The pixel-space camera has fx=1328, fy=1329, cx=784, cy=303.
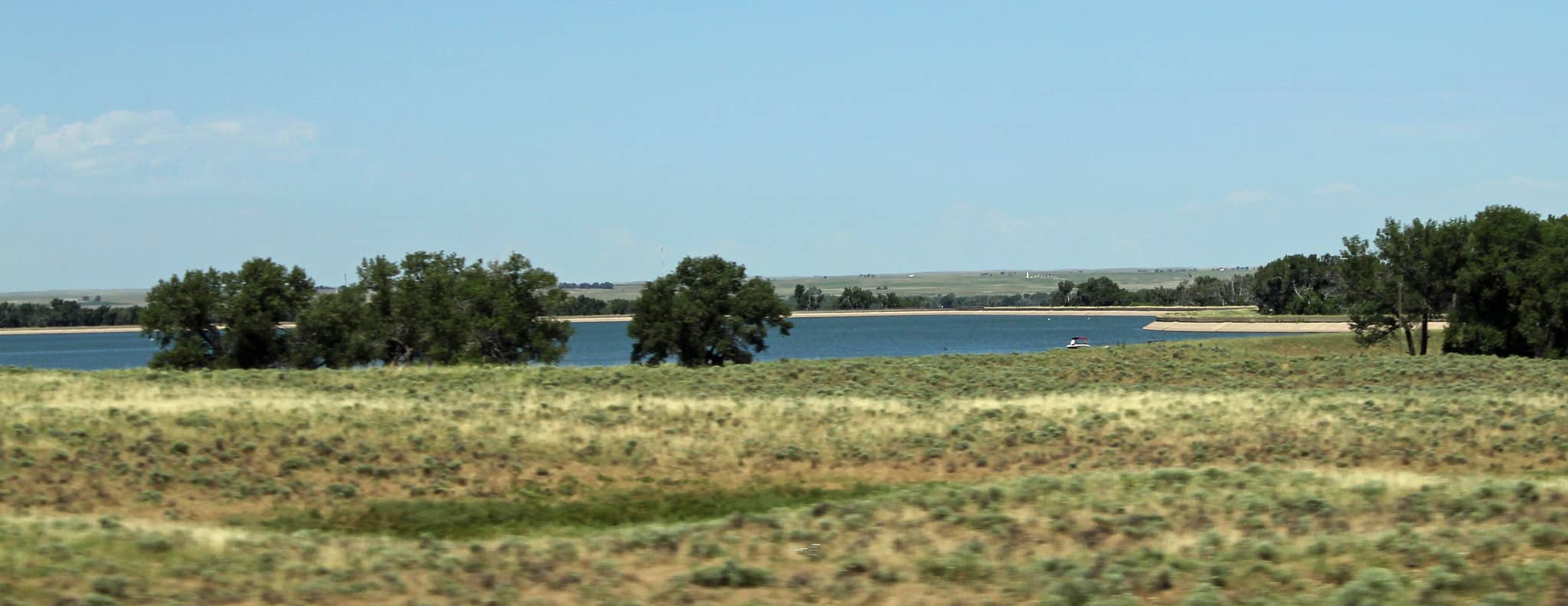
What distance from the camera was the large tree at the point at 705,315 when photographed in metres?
65.0

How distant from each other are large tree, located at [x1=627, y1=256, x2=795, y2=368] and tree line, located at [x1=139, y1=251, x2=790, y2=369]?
0.05 metres

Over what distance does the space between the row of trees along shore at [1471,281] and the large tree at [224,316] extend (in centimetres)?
5832

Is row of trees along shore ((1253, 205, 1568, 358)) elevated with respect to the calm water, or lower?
elevated

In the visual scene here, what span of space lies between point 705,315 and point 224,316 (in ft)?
80.0

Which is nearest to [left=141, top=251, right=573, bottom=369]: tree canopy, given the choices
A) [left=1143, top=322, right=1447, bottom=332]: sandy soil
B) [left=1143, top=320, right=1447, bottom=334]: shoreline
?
[left=1143, top=320, right=1447, bottom=334]: shoreline

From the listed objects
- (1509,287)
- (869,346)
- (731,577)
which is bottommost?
(869,346)

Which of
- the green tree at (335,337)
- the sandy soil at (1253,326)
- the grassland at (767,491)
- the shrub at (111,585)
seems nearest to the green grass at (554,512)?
the grassland at (767,491)

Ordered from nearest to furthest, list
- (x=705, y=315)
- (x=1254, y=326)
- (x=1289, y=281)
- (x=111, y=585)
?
(x=111, y=585)
(x=705, y=315)
(x=1254, y=326)
(x=1289, y=281)

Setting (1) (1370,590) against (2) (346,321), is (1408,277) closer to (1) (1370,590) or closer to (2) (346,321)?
(2) (346,321)

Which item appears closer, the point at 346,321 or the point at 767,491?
the point at 767,491

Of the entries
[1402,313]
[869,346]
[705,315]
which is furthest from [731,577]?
[869,346]

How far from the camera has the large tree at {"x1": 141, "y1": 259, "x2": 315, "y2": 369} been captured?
66000 millimetres

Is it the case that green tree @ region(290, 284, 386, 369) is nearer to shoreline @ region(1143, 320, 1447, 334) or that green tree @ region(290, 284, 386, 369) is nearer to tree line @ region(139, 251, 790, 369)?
tree line @ region(139, 251, 790, 369)

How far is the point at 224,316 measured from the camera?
66.7 m
